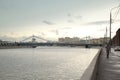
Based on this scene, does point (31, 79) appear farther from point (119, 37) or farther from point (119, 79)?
point (119, 37)

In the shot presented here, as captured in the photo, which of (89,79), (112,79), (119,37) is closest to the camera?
(89,79)

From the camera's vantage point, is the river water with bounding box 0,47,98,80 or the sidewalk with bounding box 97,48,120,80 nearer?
the sidewalk with bounding box 97,48,120,80

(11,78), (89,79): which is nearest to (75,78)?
(11,78)

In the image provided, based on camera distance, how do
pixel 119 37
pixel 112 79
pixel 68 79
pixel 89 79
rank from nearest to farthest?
pixel 89 79, pixel 112 79, pixel 68 79, pixel 119 37

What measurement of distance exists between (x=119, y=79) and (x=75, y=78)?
42.3ft

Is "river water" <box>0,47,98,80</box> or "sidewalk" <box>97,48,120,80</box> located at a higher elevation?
"sidewalk" <box>97,48,120,80</box>

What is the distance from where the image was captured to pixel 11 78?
28.5m

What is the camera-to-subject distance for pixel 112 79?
14977 mm

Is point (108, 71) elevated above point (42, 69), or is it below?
above

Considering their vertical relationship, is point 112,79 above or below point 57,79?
above

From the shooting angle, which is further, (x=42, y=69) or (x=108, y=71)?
(x=42, y=69)

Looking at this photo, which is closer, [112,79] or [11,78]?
[112,79]

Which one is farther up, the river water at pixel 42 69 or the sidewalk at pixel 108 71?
the sidewalk at pixel 108 71

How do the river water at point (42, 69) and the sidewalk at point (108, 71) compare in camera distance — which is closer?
the sidewalk at point (108, 71)
